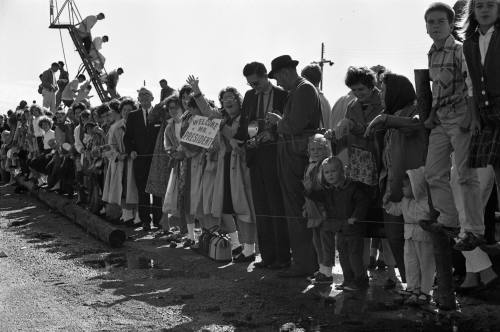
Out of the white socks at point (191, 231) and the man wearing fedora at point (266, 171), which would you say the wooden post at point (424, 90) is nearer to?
Result: the man wearing fedora at point (266, 171)

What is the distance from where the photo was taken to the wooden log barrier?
12.9 meters

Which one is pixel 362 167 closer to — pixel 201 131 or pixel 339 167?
pixel 339 167

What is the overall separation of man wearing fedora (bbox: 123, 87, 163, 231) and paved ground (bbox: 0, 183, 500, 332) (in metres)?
1.96

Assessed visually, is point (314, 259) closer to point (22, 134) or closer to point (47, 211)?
point (47, 211)

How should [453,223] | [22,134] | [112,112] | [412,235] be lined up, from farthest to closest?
[22,134], [112,112], [412,235], [453,223]

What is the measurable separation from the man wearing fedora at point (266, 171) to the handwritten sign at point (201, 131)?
89 centimetres

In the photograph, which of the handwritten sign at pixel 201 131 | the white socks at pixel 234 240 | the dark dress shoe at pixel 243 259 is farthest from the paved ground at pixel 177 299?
the handwritten sign at pixel 201 131

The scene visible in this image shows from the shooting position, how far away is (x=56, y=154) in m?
20.1

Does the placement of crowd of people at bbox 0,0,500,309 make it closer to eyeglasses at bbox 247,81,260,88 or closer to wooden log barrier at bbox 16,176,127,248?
eyeglasses at bbox 247,81,260,88

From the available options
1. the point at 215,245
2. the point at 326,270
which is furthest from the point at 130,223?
the point at 326,270

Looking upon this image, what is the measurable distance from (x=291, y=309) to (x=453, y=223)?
1623 millimetres

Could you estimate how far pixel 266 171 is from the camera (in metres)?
10.5

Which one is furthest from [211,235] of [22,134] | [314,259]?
[22,134]

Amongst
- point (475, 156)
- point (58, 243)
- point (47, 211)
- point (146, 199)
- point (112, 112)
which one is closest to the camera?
point (475, 156)
